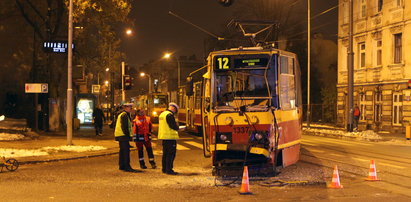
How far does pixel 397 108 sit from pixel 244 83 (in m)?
24.2

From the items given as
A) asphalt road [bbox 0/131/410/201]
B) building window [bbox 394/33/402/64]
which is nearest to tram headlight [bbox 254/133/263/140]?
asphalt road [bbox 0/131/410/201]

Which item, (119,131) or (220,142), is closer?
(220,142)

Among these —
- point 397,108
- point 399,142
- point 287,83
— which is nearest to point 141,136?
point 287,83

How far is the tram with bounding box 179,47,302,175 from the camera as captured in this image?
10922mm

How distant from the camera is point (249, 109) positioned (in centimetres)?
1101

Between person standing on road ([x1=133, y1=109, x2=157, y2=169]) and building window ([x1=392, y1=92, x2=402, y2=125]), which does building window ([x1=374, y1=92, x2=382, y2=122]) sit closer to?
building window ([x1=392, y1=92, x2=402, y2=125])

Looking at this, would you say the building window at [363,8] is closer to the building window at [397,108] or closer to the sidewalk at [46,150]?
the building window at [397,108]

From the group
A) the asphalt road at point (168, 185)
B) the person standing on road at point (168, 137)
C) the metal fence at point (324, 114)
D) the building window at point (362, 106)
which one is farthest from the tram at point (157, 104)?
the person standing on road at point (168, 137)

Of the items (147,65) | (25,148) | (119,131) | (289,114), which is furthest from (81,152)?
(147,65)

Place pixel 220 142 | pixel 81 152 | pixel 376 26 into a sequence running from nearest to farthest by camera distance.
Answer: pixel 220 142
pixel 81 152
pixel 376 26

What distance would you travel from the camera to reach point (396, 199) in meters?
8.93

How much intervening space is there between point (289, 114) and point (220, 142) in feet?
6.26

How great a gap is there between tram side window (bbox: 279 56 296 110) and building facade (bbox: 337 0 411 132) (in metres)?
19.6

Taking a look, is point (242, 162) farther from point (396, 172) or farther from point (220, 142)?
point (396, 172)
